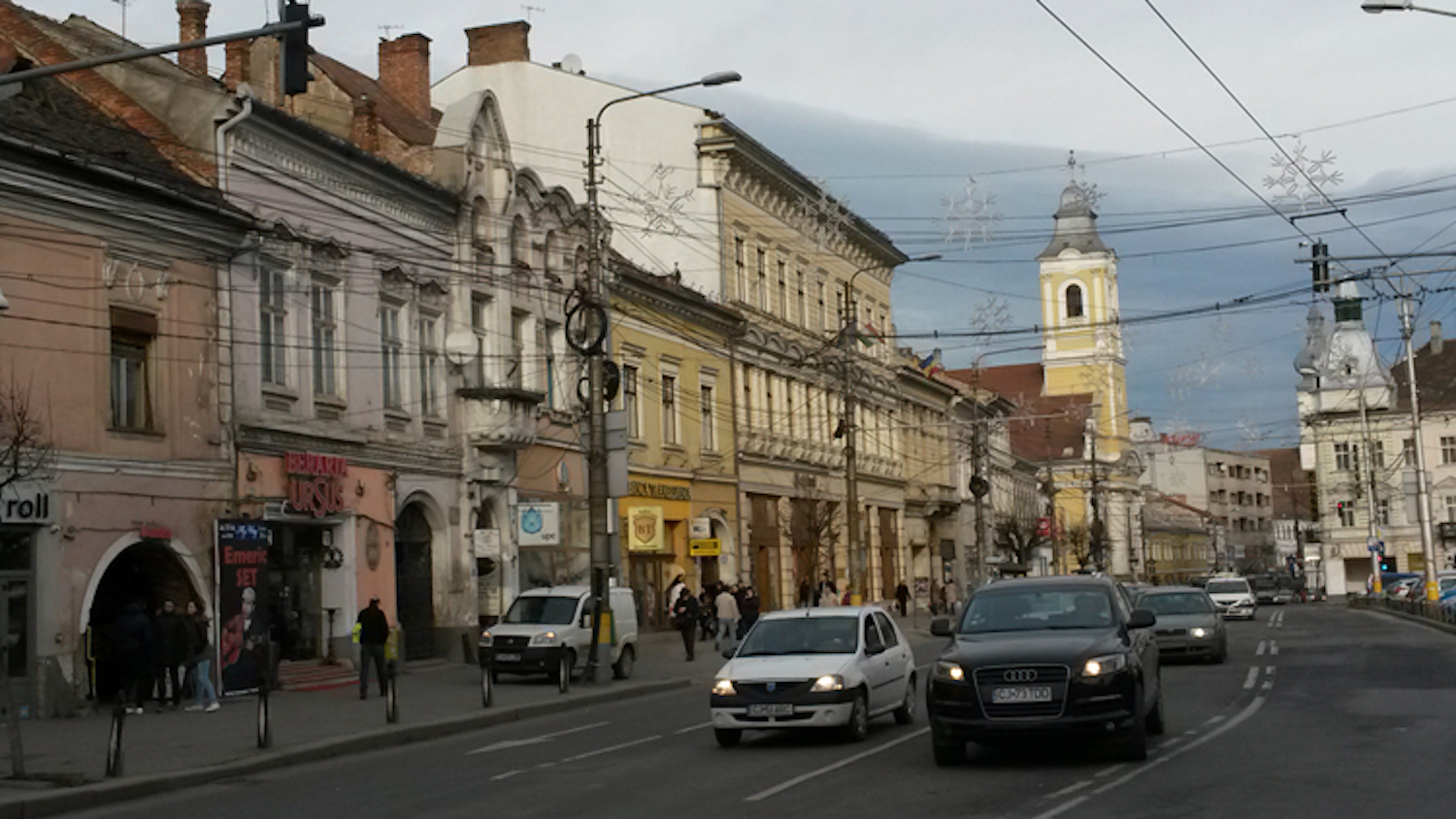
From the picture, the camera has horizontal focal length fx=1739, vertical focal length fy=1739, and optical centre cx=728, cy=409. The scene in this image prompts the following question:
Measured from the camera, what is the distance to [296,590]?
104ft

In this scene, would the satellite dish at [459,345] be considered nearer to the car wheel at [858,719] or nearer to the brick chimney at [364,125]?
the brick chimney at [364,125]

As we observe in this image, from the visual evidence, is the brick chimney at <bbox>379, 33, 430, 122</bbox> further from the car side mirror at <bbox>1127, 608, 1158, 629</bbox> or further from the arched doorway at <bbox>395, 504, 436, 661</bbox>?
the car side mirror at <bbox>1127, 608, 1158, 629</bbox>

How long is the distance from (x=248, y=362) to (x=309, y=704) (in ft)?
20.4

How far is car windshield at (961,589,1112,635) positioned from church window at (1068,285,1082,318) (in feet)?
397

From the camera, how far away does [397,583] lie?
3506 cm

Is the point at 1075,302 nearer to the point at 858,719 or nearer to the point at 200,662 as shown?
the point at 200,662

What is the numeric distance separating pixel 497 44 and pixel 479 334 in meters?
16.3

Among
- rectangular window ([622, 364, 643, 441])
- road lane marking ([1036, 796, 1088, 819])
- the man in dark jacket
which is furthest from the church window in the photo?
road lane marking ([1036, 796, 1088, 819])

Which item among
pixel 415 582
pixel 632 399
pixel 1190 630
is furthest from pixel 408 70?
pixel 1190 630

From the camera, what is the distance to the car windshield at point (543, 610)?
3250cm

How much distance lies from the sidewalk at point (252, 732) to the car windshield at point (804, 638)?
519cm

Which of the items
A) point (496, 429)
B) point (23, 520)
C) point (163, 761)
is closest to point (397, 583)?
point (496, 429)

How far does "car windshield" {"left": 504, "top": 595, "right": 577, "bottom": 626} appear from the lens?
32.5 metres

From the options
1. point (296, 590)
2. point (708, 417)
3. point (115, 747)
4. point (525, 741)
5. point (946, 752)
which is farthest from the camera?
point (708, 417)
